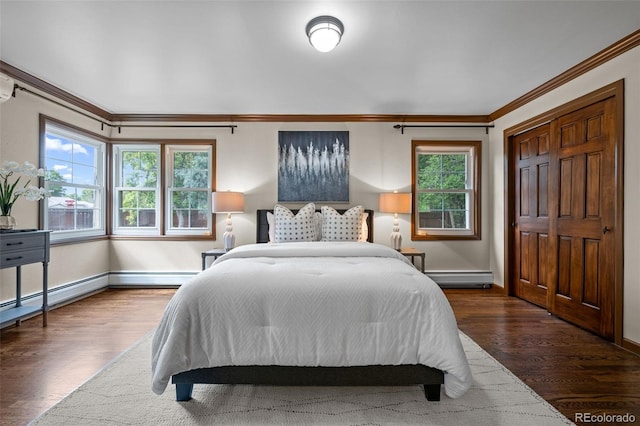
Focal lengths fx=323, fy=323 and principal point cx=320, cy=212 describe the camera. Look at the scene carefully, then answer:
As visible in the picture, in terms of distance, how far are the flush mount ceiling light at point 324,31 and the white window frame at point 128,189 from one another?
316 cm

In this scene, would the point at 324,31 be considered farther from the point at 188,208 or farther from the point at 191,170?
the point at 188,208

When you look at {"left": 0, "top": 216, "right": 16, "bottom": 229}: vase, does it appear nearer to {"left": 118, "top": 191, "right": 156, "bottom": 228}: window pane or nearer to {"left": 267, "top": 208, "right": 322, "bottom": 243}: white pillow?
{"left": 118, "top": 191, "right": 156, "bottom": 228}: window pane

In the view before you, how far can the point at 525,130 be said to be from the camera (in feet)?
12.6

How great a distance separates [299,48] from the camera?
2.63m

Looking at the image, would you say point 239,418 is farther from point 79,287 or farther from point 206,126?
point 206,126

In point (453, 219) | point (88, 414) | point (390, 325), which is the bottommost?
point (88, 414)

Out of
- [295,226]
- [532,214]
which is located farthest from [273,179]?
[532,214]

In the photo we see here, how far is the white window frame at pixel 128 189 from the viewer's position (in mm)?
4527

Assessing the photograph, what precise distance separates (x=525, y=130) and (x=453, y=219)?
143 centimetres

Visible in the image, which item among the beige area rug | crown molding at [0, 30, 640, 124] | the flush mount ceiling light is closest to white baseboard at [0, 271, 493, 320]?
crown molding at [0, 30, 640, 124]

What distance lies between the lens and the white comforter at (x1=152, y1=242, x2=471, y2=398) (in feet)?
5.42

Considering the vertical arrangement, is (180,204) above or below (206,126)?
below

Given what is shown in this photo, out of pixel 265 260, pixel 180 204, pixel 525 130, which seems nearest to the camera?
pixel 265 260

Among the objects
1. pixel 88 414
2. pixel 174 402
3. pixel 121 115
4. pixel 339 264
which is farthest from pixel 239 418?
pixel 121 115
